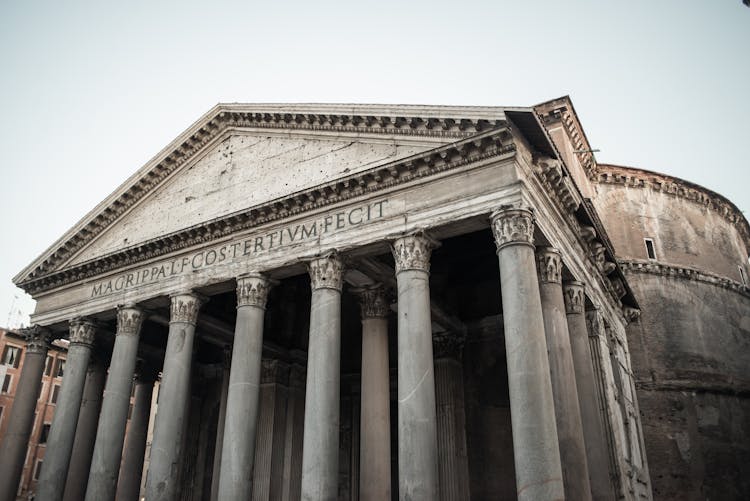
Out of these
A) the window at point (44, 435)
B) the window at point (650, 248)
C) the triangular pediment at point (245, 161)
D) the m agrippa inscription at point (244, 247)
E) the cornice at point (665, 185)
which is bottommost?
the window at point (44, 435)

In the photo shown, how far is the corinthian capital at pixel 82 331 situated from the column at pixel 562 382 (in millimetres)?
10446

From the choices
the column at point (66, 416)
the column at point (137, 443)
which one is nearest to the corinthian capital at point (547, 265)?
the column at point (66, 416)

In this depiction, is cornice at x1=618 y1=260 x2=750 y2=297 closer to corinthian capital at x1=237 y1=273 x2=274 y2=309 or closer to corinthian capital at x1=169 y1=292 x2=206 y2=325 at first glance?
corinthian capital at x1=237 y1=273 x2=274 y2=309

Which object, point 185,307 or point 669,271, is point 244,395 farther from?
point 669,271

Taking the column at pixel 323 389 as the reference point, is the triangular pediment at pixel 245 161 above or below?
above

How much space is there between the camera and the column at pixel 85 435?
44.9 ft

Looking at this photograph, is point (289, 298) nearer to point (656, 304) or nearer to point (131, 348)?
point (131, 348)

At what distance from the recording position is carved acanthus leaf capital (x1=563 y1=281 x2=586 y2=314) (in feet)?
36.9

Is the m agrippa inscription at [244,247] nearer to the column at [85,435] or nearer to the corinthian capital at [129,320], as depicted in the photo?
the corinthian capital at [129,320]

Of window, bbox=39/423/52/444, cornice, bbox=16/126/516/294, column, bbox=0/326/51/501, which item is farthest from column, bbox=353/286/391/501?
window, bbox=39/423/52/444

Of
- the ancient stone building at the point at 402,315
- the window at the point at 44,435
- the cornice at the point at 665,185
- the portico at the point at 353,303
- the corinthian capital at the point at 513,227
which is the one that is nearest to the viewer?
the corinthian capital at the point at 513,227

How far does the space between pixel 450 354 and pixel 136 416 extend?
9.40 metres

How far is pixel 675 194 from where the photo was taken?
19109 mm

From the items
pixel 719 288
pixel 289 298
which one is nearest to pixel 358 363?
pixel 289 298
